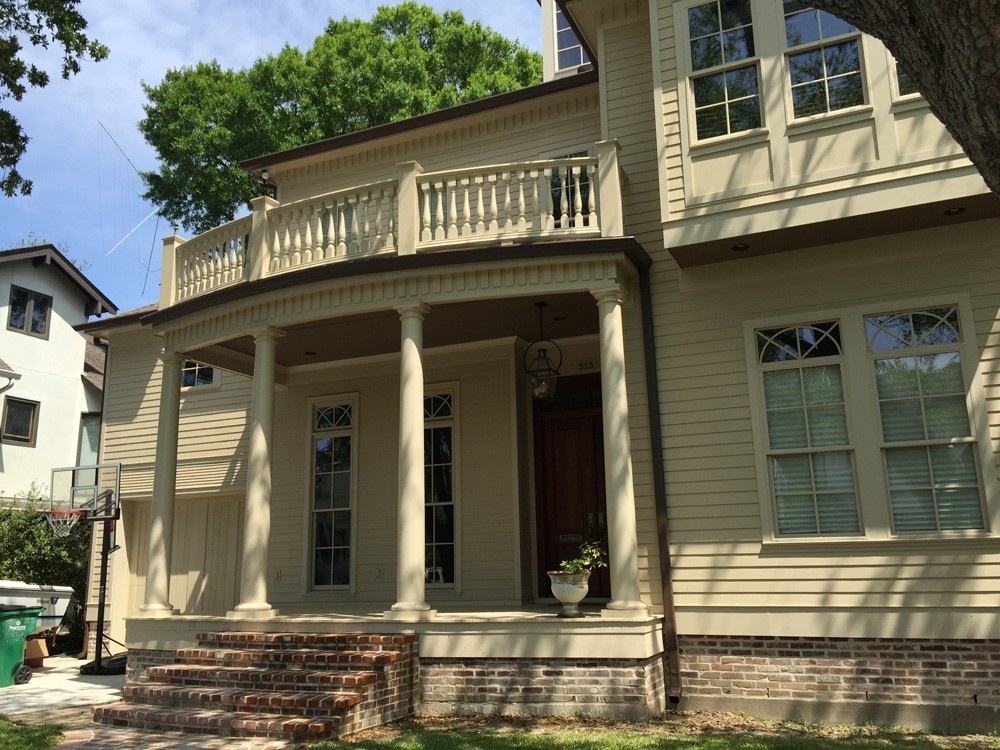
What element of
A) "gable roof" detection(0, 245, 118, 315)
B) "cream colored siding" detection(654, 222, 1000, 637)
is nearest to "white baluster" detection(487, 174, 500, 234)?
"cream colored siding" detection(654, 222, 1000, 637)

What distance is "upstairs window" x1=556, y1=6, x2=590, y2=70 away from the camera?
15117mm

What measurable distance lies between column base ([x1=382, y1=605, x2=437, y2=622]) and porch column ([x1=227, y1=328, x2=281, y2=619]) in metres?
1.56

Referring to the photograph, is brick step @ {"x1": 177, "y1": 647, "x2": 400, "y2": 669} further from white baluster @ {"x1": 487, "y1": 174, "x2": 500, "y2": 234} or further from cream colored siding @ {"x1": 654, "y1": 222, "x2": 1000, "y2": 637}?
white baluster @ {"x1": 487, "y1": 174, "x2": 500, "y2": 234}

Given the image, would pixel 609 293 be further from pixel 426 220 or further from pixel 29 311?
pixel 29 311

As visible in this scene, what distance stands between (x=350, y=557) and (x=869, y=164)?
8.16 m

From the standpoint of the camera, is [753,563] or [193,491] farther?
[193,491]

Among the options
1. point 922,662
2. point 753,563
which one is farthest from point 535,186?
point 922,662

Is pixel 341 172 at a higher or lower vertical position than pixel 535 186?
higher

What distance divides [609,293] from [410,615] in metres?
3.82

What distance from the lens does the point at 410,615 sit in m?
8.43

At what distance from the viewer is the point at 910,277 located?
8461 mm

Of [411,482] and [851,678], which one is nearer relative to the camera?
[851,678]

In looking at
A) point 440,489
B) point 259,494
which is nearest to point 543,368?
point 440,489

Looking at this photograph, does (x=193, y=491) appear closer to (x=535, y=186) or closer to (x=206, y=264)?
(x=206, y=264)
